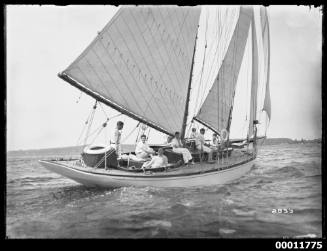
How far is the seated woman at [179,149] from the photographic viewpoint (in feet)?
28.1

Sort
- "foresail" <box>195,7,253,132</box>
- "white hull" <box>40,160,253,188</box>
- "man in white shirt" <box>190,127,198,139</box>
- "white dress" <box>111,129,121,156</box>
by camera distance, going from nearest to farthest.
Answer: "white hull" <box>40,160,253,188</box> < "white dress" <box>111,129,121,156</box> < "man in white shirt" <box>190,127,198,139</box> < "foresail" <box>195,7,253,132</box>

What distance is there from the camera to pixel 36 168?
7.61 metres

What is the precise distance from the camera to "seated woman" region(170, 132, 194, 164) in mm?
8558

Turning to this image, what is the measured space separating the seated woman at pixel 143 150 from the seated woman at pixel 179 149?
0.77m

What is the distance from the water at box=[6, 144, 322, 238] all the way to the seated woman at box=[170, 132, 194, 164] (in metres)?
1.25

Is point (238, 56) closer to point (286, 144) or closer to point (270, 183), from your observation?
point (286, 144)

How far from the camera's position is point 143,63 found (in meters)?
8.04

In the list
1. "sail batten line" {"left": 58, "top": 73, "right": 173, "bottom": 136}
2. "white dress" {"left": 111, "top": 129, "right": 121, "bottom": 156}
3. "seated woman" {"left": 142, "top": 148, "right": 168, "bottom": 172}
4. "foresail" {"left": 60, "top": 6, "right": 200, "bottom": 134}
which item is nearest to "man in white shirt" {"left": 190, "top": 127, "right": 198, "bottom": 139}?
"foresail" {"left": 60, "top": 6, "right": 200, "bottom": 134}

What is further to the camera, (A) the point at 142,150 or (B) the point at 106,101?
(A) the point at 142,150

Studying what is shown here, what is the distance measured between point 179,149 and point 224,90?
373 centimetres

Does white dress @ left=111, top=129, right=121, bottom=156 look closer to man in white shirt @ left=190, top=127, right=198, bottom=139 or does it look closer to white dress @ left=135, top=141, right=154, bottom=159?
white dress @ left=135, top=141, right=154, bottom=159
